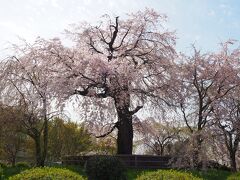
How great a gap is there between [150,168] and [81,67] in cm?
706

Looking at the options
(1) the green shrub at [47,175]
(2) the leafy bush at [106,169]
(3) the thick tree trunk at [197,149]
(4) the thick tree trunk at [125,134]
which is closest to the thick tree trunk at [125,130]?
(4) the thick tree trunk at [125,134]

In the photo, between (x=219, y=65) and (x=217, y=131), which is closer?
(x=217, y=131)

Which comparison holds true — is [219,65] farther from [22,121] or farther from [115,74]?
[22,121]

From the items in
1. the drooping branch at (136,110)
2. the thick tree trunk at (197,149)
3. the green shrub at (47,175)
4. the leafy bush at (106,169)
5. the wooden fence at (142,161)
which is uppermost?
the drooping branch at (136,110)

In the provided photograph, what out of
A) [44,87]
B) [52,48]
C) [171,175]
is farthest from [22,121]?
[171,175]

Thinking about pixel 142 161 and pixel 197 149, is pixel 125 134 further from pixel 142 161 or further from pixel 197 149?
pixel 197 149

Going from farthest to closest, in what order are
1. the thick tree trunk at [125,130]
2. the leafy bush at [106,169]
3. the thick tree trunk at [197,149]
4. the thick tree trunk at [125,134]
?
the thick tree trunk at [125,134] → the thick tree trunk at [125,130] → the thick tree trunk at [197,149] → the leafy bush at [106,169]

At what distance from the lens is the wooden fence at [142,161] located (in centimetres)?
2428

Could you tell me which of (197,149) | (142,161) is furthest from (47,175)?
(197,149)

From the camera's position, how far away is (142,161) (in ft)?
80.8

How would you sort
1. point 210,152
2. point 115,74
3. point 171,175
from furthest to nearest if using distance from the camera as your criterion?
point 210,152, point 115,74, point 171,175

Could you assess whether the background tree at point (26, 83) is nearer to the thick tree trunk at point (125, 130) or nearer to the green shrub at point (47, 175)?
the thick tree trunk at point (125, 130)

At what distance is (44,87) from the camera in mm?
24812

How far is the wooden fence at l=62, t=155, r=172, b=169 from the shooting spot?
79.7 feet
